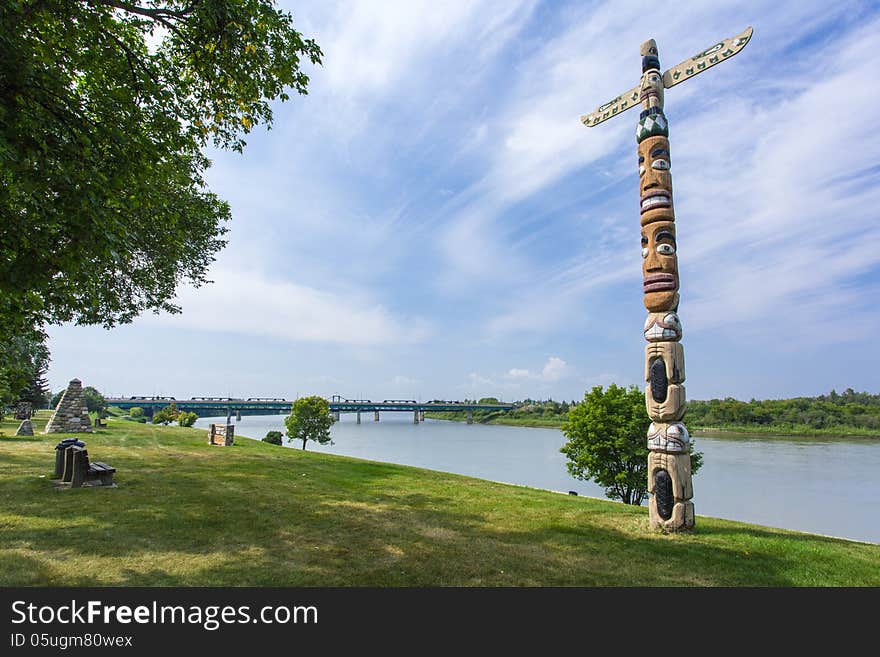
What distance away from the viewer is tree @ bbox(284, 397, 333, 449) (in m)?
45.2

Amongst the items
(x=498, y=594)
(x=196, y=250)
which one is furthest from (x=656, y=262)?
(x=196, y=250)

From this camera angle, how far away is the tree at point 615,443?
2316 cm

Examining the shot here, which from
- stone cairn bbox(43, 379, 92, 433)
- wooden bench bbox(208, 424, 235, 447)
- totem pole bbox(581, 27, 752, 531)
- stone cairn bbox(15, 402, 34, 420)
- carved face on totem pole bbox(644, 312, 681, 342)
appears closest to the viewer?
totem pole bbox(581, 27, 752, 531)

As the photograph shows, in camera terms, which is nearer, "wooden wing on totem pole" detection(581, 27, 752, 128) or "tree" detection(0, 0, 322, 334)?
"tree" detection(0, 0, 322, 334)

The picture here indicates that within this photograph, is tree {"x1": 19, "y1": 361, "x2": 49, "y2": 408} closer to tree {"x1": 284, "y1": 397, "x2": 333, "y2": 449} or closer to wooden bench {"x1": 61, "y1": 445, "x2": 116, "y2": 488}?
tree {"x1": 284, "y1": 397, "x2": 333, "y2": 449}

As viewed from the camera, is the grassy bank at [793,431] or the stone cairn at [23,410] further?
the grassy bank at [793,431]

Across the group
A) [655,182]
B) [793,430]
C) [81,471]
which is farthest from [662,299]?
[793,430]

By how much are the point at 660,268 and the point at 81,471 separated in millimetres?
13435

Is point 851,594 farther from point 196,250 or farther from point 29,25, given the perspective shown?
point 196,250

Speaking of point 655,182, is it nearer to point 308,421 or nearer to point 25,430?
point 25,430

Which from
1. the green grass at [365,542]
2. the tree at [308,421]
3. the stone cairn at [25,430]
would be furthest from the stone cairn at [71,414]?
the tree at [308,421]

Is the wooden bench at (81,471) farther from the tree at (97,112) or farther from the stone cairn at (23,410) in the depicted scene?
the stone cairn at (23,410)

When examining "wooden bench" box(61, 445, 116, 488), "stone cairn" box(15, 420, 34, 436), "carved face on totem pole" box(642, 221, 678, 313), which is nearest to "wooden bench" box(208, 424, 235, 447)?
"stone cairn" box(15, 420, 34, 436)

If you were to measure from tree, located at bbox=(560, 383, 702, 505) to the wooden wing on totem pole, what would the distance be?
16.6 metres
